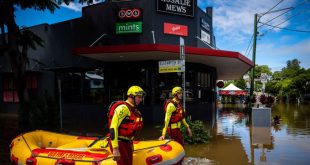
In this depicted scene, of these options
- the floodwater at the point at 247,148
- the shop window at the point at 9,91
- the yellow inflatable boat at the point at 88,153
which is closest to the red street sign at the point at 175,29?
the floodwater at the point at 247,148

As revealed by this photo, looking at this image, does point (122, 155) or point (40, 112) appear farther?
point (40, 112)

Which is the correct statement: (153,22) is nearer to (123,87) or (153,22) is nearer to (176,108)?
(123,87)

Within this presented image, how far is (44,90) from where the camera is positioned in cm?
2122

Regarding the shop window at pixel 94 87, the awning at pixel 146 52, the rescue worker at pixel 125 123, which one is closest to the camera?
the rescue worker at pixel 125 123

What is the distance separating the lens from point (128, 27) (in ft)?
56.0

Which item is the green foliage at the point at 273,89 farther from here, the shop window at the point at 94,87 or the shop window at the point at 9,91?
the shop window at the point at 94,87

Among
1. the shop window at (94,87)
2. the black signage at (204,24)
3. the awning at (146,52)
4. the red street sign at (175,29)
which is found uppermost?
the black signage at (204,24)

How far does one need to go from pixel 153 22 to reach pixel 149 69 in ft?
8.22

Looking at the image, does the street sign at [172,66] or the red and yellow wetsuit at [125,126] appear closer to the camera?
the red and yellow wetsuit at [125,126]

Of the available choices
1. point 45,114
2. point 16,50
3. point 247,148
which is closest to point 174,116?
point 247,148

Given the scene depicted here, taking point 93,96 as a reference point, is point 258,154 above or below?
below

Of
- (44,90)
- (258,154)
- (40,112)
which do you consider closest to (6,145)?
(40,112)

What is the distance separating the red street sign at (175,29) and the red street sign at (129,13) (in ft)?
5.23

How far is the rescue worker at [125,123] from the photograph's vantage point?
4.87m
